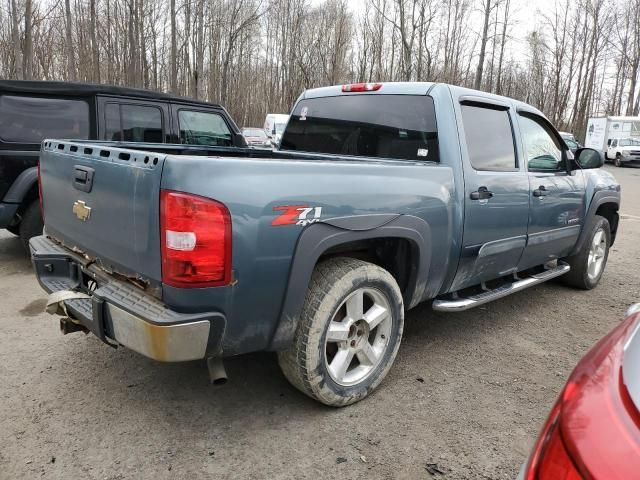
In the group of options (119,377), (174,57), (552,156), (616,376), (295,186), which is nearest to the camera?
(616,376)

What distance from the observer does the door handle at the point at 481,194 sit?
3.42m

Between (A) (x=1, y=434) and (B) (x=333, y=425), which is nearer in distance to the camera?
(A) (x=1, y=434)

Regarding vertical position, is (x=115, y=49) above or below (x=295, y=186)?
above

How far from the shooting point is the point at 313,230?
246cm

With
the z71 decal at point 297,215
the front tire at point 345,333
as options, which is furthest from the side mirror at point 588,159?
the z71 decal at point 297,215

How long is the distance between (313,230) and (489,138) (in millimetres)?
2001

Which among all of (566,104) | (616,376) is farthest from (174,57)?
Result: (566,104)

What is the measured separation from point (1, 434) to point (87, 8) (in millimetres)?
24528

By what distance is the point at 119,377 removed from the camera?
3.19 metres

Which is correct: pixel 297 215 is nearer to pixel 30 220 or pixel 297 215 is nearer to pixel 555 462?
pixel 555 462

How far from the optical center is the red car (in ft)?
3.09

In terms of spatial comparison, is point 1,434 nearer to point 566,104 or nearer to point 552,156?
point 552,156

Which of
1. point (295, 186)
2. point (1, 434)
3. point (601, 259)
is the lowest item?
point (1, 434)

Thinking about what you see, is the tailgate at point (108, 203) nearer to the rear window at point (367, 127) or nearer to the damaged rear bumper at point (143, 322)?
the damaged rear bumper at point (143, 322)
